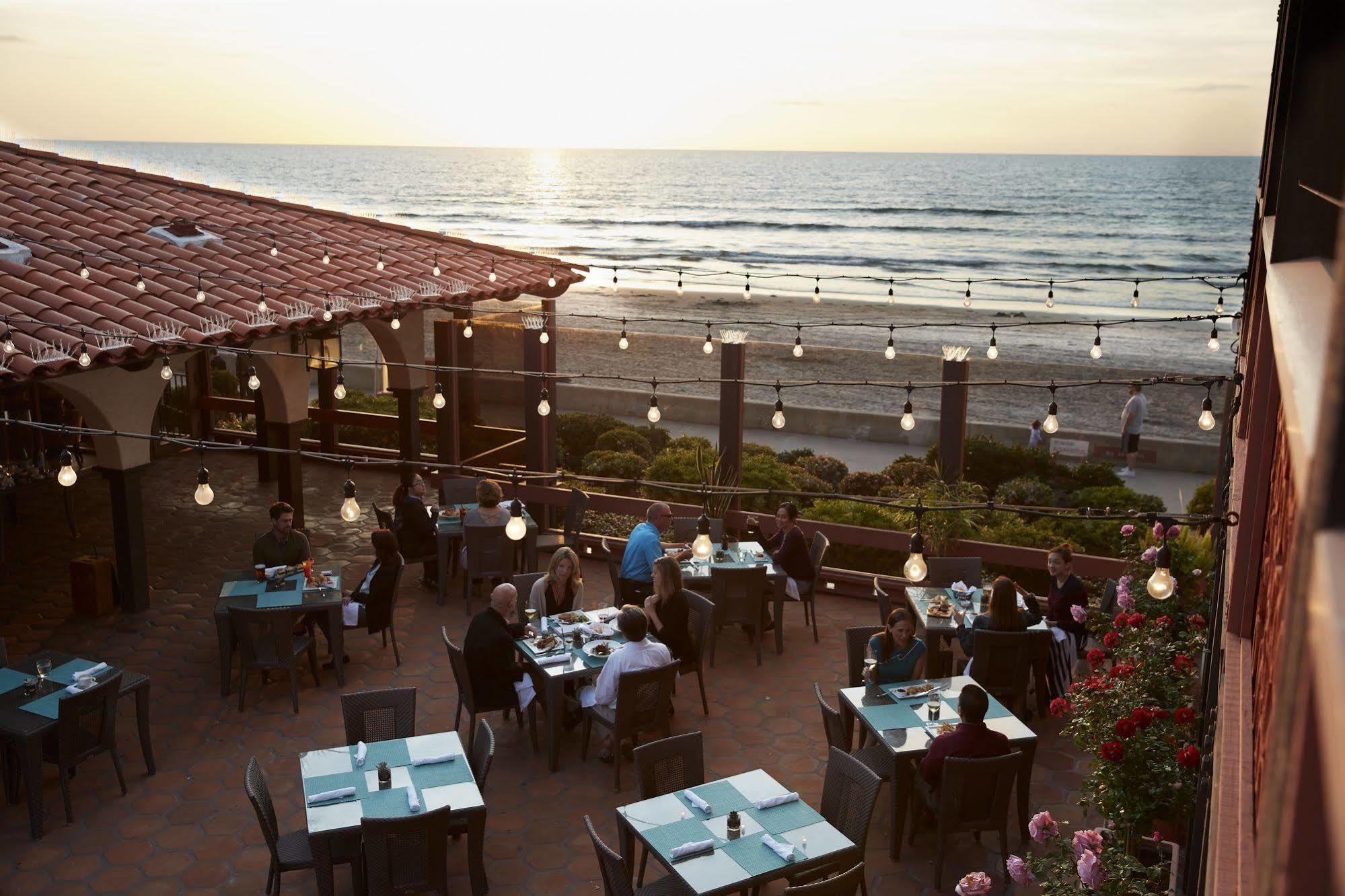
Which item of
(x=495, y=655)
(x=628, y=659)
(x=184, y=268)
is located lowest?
(x=495, y=655)

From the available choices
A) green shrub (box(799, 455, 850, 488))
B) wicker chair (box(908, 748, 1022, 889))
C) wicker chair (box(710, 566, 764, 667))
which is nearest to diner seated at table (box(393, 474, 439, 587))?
wicker chair (box(710, 566, 764, 667))

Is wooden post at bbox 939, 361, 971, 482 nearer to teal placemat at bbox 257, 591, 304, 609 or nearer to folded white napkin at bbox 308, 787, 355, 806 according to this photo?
teal placemat at bbox 257, 591, 304, 609

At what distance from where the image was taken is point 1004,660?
27.5ft

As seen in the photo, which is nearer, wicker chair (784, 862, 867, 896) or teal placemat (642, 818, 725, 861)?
wicker chair (784, 862, 867, 896)

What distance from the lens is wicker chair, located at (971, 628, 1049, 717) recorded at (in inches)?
326

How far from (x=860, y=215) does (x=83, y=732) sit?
64586mm

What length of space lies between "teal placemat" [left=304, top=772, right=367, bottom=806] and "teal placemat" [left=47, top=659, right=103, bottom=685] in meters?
2.36

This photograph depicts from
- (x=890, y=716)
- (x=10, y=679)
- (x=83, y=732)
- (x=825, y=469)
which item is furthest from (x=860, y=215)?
(x=83, y=732)

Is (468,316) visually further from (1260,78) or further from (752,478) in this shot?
(1260,78)

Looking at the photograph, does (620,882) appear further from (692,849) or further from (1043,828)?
(1043,828)

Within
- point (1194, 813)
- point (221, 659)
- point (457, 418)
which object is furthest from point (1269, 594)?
point (457, 418)

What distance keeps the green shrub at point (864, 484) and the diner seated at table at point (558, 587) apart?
5.93 m

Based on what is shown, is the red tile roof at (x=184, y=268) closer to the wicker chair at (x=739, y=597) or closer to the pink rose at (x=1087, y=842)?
the wicker chair at (x=739, y=597)

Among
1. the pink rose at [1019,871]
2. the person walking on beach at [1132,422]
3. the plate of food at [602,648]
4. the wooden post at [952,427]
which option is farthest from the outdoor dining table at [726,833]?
the person walking on beach at [1132,422]
